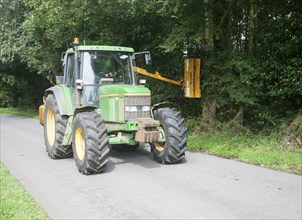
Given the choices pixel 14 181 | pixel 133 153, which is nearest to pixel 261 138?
pixel 133 153

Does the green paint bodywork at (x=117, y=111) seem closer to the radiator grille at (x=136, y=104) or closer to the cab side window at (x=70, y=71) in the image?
the radiator grille at (x=136, y=104)

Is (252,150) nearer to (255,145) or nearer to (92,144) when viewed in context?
(255,145)

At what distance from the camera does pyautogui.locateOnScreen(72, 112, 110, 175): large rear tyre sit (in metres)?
7.59

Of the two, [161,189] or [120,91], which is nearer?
[161,189]

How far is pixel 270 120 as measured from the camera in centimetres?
1062

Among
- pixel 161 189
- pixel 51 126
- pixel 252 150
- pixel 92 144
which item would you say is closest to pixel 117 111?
pixel 92 144

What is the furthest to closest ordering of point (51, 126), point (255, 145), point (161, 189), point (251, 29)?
point (251, 29)
point (51, 126)
point (255, 145)
point (161, 189)

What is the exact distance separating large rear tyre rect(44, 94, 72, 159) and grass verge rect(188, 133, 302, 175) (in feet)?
10.7

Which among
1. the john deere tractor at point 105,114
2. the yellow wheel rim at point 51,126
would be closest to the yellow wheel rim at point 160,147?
the john deere tractor at point 105,114

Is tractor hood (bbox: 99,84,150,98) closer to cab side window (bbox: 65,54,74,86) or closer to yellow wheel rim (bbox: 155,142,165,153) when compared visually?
cab side window (bbox: 65,54,74,86)

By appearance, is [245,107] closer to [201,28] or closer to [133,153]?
[201,28]

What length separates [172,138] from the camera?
826 cm

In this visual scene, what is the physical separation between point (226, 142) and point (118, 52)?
357 cm

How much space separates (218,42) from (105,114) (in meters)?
5.21
